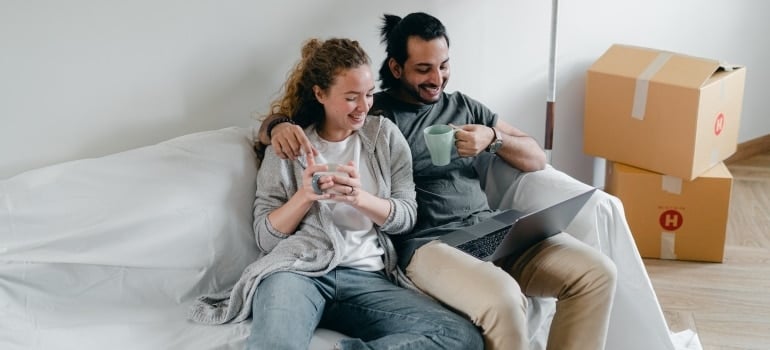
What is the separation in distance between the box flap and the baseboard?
94cm

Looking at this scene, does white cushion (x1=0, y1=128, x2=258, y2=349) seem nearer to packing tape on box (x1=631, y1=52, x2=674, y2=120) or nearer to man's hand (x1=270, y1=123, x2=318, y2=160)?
man's hand (x1=270, y1=123, x2=318, y2=160)

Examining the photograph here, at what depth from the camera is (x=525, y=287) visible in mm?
2055

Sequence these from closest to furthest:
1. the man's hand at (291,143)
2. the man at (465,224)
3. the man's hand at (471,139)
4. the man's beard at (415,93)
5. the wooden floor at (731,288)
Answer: the man at (465,224)
the man's hand at (291,143)
the man's hand at (471,139)
the man's beard at (415,93)
the wooden floor at (731,288)

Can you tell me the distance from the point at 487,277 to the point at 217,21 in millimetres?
995

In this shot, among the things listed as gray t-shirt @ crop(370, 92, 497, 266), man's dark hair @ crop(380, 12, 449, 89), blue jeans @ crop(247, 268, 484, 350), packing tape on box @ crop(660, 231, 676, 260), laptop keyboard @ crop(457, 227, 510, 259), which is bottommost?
packing tape on box @ crop(660, 231, 676, 260)

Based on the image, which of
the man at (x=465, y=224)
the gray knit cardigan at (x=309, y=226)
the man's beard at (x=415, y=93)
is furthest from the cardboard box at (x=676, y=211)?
the gray knit cardigan at (x=309, y=226)

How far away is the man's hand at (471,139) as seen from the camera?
2.10 m

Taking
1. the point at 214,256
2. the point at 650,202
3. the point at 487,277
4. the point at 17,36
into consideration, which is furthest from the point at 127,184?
the point at 650,202

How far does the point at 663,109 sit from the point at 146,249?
5.76 ft

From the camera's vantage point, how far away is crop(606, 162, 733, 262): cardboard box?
2852 millimetres

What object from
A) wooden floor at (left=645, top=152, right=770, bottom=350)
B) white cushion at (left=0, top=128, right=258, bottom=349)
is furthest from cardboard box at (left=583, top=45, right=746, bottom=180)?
white cushion at (left=0, top=128, right=258, bottom=349)

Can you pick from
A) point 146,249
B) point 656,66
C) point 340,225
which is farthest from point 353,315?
point 656,66

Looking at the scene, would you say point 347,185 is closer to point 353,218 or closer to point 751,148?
point 353,218

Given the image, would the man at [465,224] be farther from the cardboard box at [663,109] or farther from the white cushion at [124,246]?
the cardboard box at [663,109]
